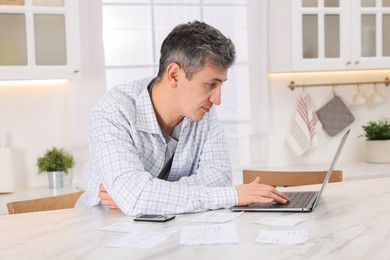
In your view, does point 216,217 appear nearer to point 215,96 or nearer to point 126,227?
point 126,227

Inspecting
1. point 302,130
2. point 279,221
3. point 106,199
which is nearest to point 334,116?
point 302,130

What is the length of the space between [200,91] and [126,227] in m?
0.66

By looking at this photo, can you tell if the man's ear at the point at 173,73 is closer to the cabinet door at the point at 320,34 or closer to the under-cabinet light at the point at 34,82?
the under-cabinet light at the point at 34,82

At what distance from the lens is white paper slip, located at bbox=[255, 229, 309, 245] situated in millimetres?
1604

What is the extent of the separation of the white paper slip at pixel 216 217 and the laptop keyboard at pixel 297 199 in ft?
0.50

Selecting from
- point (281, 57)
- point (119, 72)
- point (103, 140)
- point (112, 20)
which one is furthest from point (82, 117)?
point (103, 140)

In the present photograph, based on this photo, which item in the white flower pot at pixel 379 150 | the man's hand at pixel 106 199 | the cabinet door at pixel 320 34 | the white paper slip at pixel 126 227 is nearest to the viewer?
the white paper slip at pixel 126 227

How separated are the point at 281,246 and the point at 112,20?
247cm

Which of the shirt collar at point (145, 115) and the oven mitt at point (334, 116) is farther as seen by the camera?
the oven mitt at point (334, 116)

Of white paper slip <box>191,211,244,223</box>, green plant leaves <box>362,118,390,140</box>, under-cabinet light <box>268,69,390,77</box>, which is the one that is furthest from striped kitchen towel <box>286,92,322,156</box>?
white paper slip <box>191,211,244,223</box>

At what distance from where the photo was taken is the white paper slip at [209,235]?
5.32ft

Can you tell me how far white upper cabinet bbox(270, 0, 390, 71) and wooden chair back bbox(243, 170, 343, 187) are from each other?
1.14 meters

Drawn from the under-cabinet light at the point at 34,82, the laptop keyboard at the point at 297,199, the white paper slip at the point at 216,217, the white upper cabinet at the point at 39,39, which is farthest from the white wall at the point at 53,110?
the white paper slip at the point at 216,217

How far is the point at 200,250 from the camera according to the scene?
1552mm
